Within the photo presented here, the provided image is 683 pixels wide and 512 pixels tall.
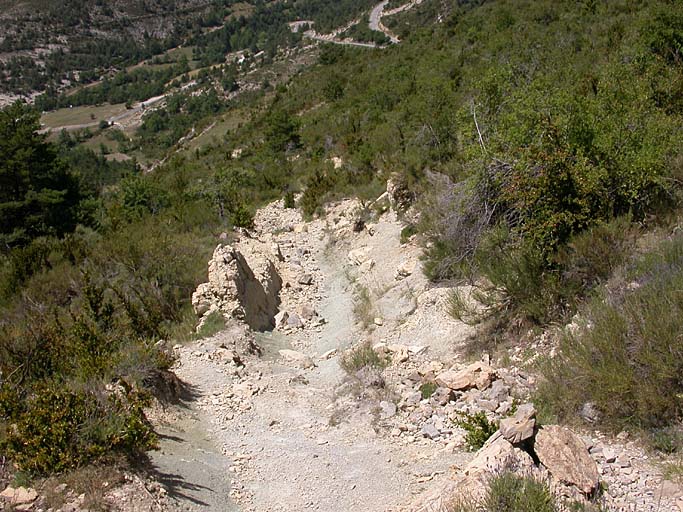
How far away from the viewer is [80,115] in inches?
3880

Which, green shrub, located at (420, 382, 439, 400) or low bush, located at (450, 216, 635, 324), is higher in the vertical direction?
low bush, located at (450, 216, 635, 324)

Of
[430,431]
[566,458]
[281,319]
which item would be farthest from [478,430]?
[281,319]

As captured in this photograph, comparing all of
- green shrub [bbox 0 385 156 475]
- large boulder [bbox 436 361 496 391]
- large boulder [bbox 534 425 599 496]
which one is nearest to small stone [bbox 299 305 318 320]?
large boulder [bbox 436 361 496 391]

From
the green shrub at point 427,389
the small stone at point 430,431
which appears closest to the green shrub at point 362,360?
the green shrub at point 427,389

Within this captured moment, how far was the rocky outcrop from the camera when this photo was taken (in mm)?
9484

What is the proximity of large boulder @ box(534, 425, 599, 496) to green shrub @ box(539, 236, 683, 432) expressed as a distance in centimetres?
62

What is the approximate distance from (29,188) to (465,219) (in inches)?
661

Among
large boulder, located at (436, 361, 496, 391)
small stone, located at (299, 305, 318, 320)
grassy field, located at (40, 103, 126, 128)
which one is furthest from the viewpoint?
grassy field, located at (40, 103, 126, 128)

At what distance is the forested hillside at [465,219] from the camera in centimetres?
461

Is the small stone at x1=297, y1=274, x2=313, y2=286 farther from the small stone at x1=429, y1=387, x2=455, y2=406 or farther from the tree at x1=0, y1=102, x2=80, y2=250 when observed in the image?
the tree at x1=0, y1=102, x2=80, y2=250

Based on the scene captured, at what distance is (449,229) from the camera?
8.03 m

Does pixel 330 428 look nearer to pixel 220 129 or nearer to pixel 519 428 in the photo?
pixel 519 428

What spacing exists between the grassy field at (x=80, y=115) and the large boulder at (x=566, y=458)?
98565 millimetres

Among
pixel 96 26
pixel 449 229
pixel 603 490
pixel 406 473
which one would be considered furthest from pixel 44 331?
pixel 96 26
